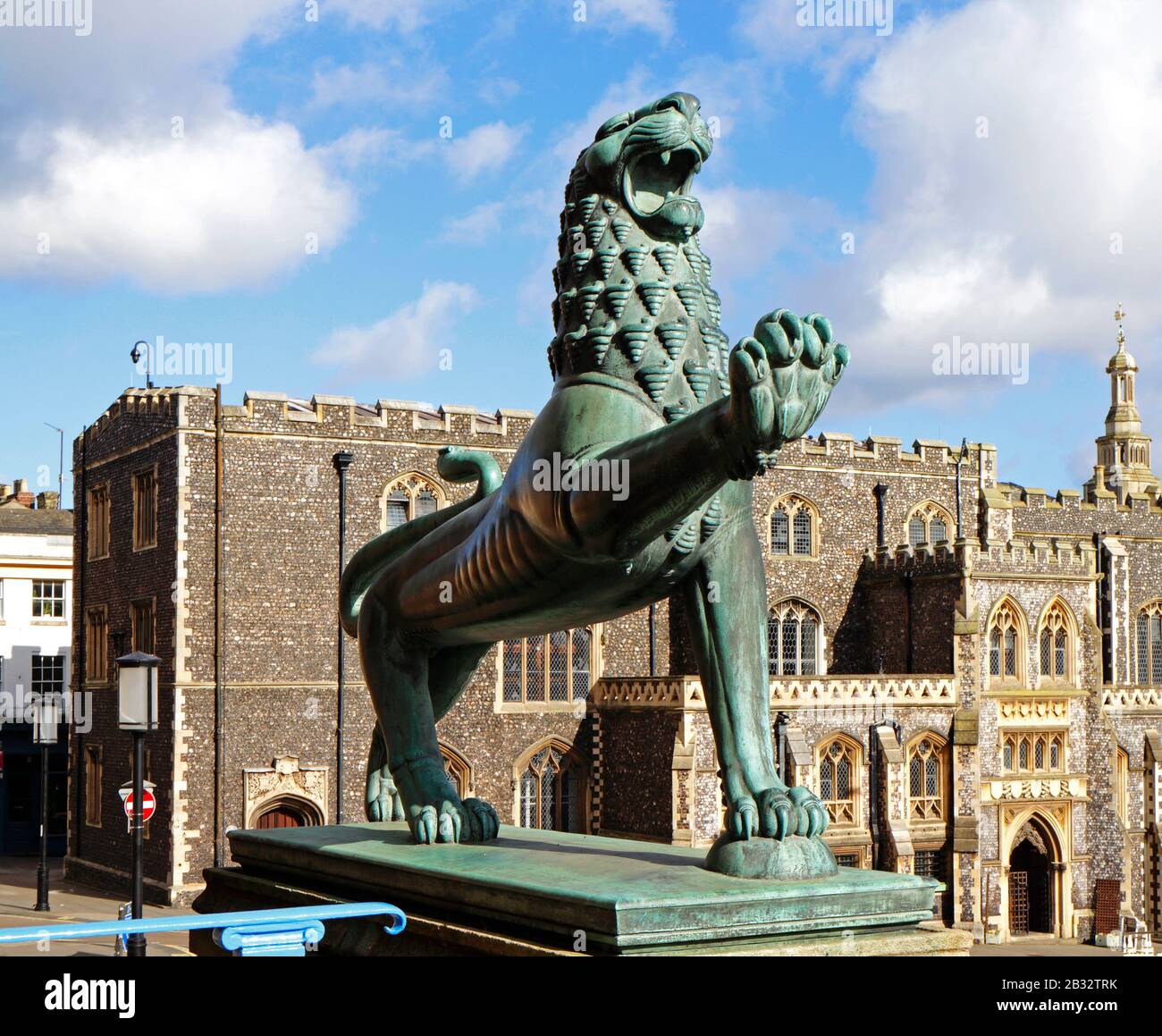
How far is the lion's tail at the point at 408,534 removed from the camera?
452 cm

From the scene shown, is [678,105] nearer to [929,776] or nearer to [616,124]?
[616,124]

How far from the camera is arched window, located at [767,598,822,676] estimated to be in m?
32.0

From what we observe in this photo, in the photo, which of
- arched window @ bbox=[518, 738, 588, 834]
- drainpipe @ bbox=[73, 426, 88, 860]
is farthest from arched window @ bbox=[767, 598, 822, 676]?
drainpipe @ bbox=[73, 426, 88, 860]

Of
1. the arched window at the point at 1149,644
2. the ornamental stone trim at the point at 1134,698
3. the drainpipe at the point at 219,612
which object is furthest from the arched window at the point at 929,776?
the drainpipe at the point at 219,612

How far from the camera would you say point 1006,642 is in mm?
30297

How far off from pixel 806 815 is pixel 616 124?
5.84 ft

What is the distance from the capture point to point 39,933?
2.68 metres

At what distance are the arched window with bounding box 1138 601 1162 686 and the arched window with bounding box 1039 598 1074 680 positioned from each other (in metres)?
7.05

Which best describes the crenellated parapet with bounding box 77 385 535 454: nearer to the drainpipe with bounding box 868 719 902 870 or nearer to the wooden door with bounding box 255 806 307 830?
A: the wooden door with bounding box 255 806 307 830

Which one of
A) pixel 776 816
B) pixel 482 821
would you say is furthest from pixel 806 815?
pixel 482 821

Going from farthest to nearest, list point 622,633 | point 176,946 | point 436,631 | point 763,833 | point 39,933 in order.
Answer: point 622,633 → point 176,946 → point 436,631 → point 763,833 → point 39,933

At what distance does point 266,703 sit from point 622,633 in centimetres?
723

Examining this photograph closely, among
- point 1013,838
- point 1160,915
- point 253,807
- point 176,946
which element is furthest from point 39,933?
point 1160,915
